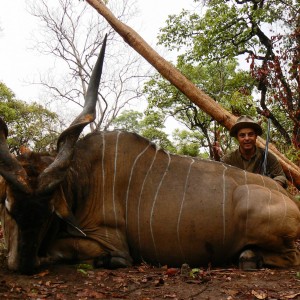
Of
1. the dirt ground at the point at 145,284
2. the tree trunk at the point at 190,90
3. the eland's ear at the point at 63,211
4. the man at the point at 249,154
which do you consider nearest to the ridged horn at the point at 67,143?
the eland's ear at the point at 63,211

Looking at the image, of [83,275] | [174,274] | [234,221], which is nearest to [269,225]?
[234,221]

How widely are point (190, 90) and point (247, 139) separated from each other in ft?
4.90

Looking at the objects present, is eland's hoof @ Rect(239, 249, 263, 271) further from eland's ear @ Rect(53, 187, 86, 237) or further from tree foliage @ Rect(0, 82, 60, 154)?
tree foliage @ Rect(0, 82, 60, 154)

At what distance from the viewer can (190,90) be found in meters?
5.70

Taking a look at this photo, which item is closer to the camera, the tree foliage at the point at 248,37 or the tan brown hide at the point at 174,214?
the tan brown hide at the point at 174,214

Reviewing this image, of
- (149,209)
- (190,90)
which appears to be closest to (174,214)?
(149,209)

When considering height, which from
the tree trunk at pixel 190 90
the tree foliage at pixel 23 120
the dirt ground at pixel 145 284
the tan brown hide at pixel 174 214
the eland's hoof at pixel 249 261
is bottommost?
the dirt ground at pixel 145 284

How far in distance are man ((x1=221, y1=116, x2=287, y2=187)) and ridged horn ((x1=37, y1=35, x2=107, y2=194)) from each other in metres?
1.69

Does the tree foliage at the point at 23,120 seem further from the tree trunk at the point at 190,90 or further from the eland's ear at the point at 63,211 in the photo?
the eland's ear at the point at 63,211

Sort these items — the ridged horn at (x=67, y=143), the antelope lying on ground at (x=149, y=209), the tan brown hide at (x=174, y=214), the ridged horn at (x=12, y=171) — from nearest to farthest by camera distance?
the ridged horn at (x=12, y=171), the ridged horn at (x=67, y=143), the antelope lying on ground at (x=149, y=209), the tan brown hide at (x=174, y=214)

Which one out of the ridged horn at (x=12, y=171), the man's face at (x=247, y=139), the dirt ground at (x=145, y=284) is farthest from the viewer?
the man's face at (x=247, y=139)

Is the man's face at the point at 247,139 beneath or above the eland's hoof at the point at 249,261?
above

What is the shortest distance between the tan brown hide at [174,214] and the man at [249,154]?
990mm

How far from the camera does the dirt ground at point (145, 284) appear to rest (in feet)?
7.81
